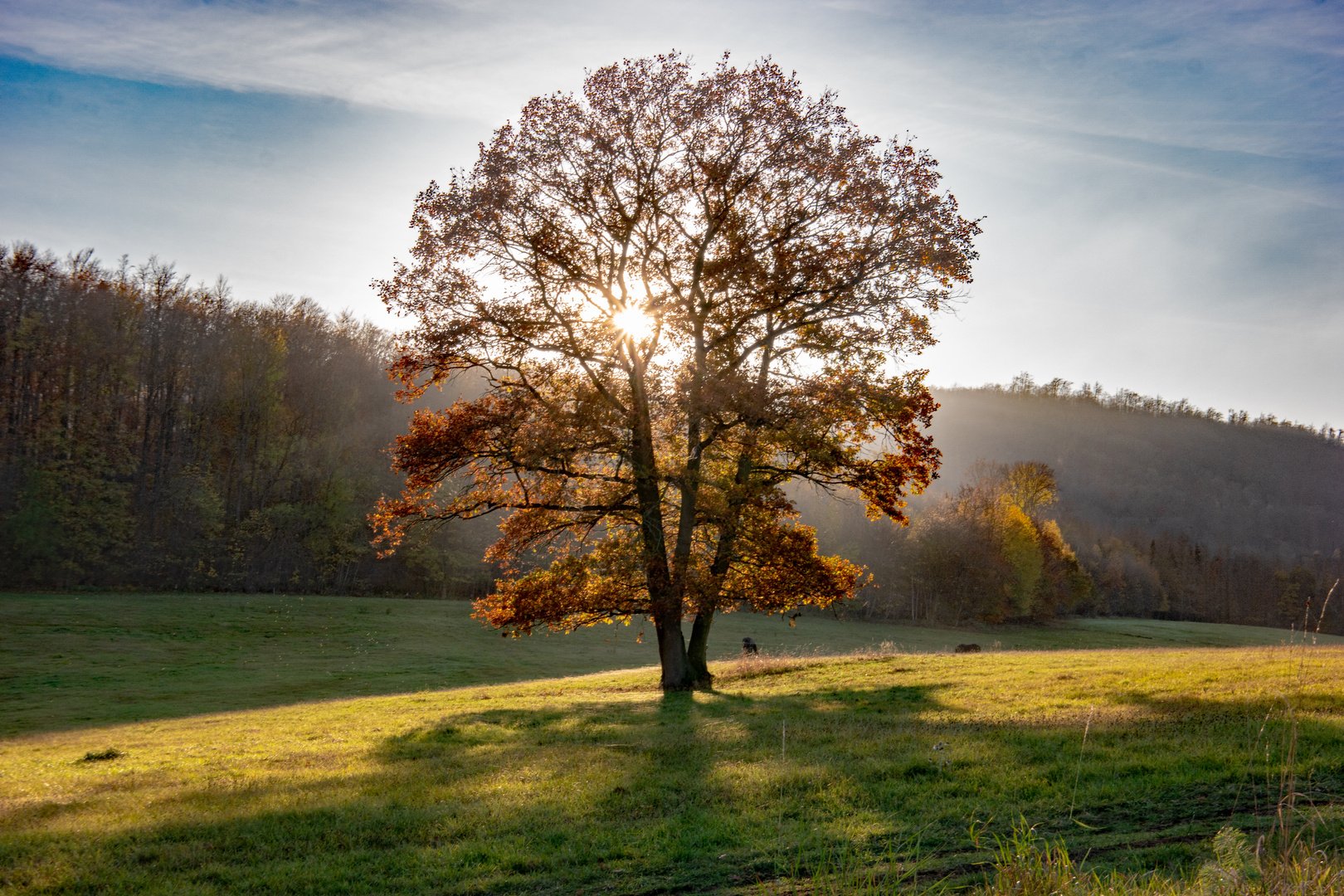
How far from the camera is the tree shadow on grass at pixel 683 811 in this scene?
6199mm

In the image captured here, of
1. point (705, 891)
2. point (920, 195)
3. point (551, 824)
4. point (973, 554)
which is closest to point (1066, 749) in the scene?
point (705, 891)

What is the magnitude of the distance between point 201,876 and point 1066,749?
900 cm

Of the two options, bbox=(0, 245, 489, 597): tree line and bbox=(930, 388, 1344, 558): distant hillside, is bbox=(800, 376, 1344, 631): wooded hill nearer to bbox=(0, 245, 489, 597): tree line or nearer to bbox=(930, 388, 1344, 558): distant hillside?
bbox=(930, 388, 1344, 558): distant hillside

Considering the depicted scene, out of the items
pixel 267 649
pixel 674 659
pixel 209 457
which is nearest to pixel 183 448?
pixel 209 457

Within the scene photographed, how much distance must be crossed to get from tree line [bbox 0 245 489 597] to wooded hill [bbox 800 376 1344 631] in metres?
40.0

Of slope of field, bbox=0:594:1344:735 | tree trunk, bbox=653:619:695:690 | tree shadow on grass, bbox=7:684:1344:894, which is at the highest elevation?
tree shadow on grass, bbox=7:684:1344:894

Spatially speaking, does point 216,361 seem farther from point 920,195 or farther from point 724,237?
point 920,195

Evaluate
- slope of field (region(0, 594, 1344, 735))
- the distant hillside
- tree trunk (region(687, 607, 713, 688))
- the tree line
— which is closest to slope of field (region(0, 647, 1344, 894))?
tree trunk (region(687, 607, 713, 688))

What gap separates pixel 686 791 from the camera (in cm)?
848

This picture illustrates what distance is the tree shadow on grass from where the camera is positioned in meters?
6.20

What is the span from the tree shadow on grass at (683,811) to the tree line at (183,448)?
40.6 m

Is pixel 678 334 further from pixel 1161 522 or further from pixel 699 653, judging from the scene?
pixel 1161 522

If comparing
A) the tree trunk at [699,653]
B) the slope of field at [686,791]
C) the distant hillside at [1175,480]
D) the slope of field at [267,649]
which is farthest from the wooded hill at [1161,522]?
the slope of field at [686,791]

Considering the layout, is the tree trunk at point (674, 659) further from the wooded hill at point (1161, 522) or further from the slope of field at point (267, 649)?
the wooded hill at point (1161, 522)
